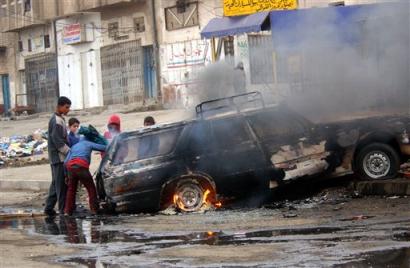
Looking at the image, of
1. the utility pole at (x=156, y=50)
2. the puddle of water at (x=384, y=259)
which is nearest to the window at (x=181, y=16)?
the utility pole at (x=156, y=50)

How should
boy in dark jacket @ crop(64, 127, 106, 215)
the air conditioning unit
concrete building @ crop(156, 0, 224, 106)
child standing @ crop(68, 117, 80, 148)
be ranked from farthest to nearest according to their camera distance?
the air conditioning unit, concrete building @ crop(156, 0, 224, 106), child standing @ crop(68, 117, 80, 148), boy in dark jacket @ crop(64, 127, 106, 215)

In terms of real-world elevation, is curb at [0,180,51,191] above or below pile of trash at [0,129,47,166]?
below

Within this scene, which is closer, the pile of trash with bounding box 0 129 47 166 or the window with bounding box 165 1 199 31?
the pile of trash with bounding box 0 129 47 166

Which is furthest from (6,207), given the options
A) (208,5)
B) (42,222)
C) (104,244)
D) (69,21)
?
(69,21)

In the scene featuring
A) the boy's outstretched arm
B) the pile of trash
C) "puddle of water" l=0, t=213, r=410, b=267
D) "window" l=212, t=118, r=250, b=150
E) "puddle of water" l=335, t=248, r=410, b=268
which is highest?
"window" l=212, t=118, r=250, b=150

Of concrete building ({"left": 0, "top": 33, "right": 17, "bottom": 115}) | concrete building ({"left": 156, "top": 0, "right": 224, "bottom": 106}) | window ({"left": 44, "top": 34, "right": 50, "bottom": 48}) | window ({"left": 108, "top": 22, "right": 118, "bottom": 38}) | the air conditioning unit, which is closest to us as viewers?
concrete building ({"left": 156, "top": 0, "right": 224, "bottom": 106})

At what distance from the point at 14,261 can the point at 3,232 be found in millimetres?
2686

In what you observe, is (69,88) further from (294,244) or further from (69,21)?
(294,244)

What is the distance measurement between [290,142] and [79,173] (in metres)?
3.10

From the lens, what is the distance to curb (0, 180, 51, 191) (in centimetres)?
1627

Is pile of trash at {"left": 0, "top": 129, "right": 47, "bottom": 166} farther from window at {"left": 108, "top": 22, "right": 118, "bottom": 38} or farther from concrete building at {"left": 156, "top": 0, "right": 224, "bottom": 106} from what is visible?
window at {"left": 108, "top": 22, "right": 118, "bottom": 38}

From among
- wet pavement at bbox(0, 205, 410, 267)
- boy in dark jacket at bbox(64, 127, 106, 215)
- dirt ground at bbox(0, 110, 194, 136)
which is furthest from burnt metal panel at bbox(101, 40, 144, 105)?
wet pavement at bbox(0, 205, 410, 267)

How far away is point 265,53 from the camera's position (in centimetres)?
1653

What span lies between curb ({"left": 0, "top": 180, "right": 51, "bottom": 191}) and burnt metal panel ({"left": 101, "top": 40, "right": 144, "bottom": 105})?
15.2 m
